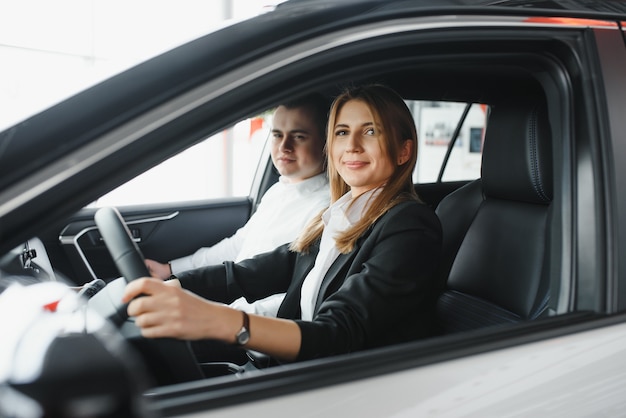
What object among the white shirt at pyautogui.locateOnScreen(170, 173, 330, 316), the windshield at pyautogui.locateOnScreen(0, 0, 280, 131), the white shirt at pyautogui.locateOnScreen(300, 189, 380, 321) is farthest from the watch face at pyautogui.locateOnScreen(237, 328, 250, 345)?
the windshield at pyautogui.locateOnScreen(0, 0, 280, 131)

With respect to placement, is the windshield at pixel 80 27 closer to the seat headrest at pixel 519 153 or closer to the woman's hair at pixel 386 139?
the woman's hair at pixel 386 139

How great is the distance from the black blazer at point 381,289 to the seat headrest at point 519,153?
0.92ft

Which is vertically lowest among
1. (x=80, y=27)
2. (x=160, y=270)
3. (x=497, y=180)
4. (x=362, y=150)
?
(x=160, y=270)

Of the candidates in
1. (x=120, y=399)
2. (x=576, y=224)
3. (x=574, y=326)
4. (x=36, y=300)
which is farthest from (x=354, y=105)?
(x=120, y=399)

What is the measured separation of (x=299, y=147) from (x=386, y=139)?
90 cm

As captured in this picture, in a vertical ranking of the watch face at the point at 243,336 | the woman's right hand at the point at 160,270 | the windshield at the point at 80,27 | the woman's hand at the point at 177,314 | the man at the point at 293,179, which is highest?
the windshield at the point at 80,27

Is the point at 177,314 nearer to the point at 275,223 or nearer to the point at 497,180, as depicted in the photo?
the point at 497,180

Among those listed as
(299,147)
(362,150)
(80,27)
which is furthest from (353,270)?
(80,27)

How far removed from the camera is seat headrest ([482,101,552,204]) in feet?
5.53

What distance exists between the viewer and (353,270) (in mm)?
1706

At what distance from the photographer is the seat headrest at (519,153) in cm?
169

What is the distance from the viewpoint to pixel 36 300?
2.86ft

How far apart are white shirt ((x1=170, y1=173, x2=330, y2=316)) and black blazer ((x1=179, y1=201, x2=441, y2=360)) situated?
59 centimetres

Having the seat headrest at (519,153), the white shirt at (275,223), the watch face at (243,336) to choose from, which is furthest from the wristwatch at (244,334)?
the white shirt at (275,223)
